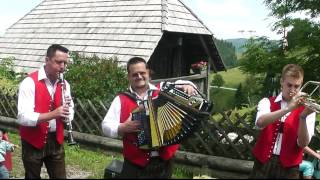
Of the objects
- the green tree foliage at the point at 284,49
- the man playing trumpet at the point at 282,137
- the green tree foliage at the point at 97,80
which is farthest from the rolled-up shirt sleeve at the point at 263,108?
the green tree foliage at the point at 284,49

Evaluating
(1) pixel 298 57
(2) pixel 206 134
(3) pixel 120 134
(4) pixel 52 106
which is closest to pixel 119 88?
(2) pixel 206 134

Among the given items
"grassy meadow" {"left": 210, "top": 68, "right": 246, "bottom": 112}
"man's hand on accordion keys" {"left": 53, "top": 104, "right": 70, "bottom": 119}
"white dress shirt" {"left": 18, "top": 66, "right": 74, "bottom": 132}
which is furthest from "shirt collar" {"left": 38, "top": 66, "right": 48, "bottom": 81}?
"grassy meadow" {"left": 210, "top": 68, "right": 246, "bottom": 112}

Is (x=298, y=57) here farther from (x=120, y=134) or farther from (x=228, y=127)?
(x=120, y=134)

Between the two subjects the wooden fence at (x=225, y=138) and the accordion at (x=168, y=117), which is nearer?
the accordion at (x=168, y=117)

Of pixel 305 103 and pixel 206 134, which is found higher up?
pixel 305 103

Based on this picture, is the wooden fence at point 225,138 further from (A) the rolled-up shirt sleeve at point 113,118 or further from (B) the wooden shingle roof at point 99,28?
(B) the wooden shingle roof at point 99,28

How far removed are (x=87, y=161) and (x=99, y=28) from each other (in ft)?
31.6

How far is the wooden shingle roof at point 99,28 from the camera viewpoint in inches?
586

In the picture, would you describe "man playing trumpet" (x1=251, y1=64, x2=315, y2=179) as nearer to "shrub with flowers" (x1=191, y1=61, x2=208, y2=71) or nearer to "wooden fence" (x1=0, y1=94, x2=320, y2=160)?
"wooden fence" (x1=0, y1=94, x2=320, y2=160)

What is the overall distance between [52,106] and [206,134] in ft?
12.3

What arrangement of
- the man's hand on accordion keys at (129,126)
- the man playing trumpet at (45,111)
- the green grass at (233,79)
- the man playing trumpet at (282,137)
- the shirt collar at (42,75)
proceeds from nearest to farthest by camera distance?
the man's hand on accordion keys at (129,126)
the man playing trumpet at (282,137)
the man playing trumpet at (45,111)
the shirt collar at (42,75)
the green grass at (233,79)

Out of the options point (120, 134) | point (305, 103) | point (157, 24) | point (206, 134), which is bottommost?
point (206, 134)

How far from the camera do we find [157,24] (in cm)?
1486

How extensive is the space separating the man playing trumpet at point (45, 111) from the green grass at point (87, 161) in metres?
2.63
